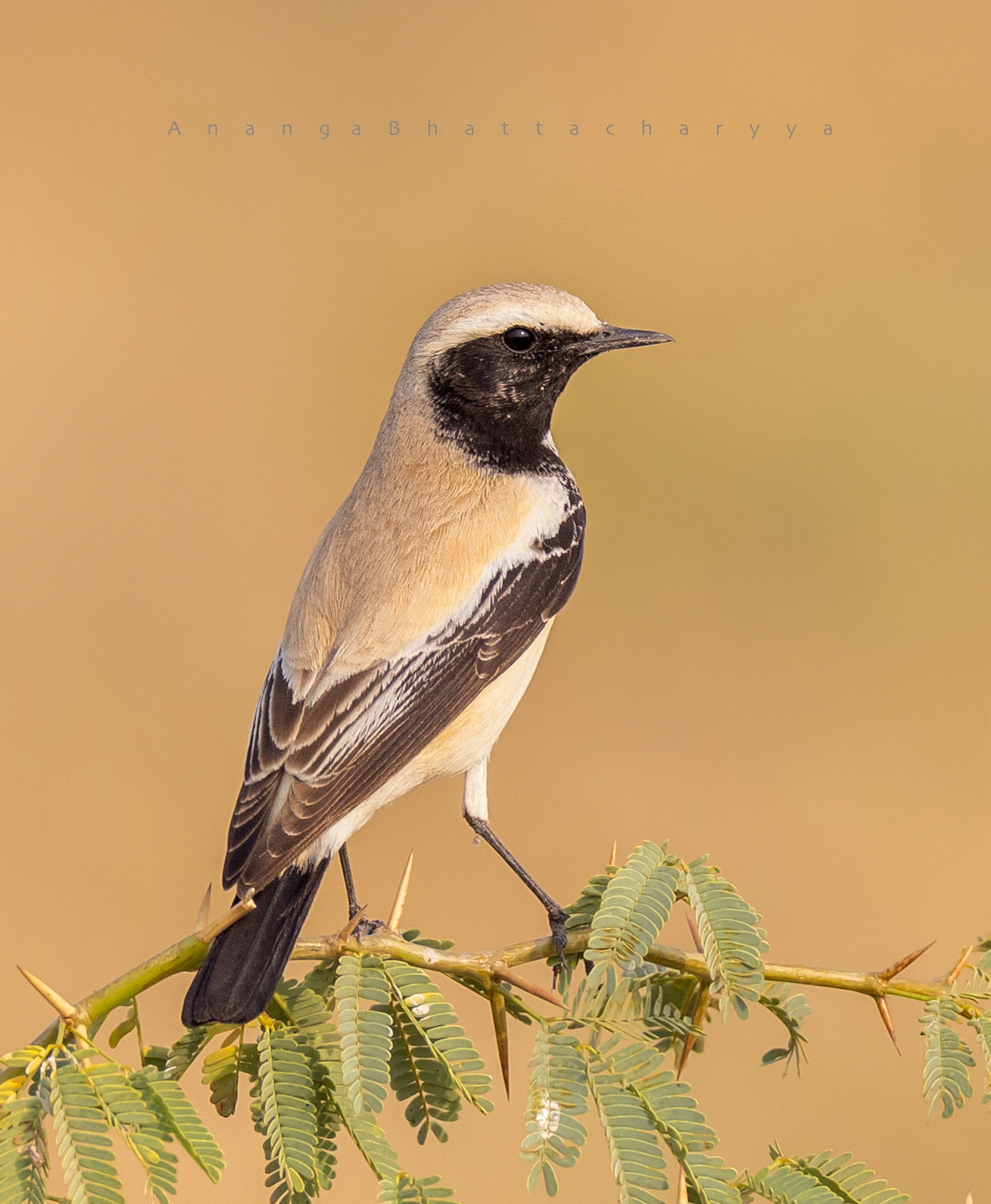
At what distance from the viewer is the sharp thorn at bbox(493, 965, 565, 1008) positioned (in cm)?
190

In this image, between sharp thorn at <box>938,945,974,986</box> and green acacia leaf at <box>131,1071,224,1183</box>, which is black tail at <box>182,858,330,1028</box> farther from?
sharp thorn at <box>938,945,974,986</box>

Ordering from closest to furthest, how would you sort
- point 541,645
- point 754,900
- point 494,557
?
point 494,557 < point 541,645 < point 754,900

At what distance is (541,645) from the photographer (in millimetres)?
3365

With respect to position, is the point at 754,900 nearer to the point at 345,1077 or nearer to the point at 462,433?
the point at 462,433

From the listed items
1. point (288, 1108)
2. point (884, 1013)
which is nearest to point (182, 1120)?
point (288, 1108)

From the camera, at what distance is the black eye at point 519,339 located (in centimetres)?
333

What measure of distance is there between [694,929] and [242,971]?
0.77 m

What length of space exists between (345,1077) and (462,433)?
1997mm

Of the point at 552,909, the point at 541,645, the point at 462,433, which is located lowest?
the point at 552,909

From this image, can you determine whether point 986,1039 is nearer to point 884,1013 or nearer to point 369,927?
point 884,1013

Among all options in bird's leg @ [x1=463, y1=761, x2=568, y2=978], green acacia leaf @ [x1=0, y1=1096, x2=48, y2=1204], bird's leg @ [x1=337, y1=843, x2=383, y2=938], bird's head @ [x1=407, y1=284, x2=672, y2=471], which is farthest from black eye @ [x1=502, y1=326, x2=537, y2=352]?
green acacia leaf @ [x1=0, y1=1096, x2=48, y2=1204]

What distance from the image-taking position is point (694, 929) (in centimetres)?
206

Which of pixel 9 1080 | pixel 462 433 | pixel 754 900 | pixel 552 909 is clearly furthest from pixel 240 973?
pixel 754 900

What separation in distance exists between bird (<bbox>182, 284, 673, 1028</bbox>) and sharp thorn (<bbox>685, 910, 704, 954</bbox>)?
0.26 m
